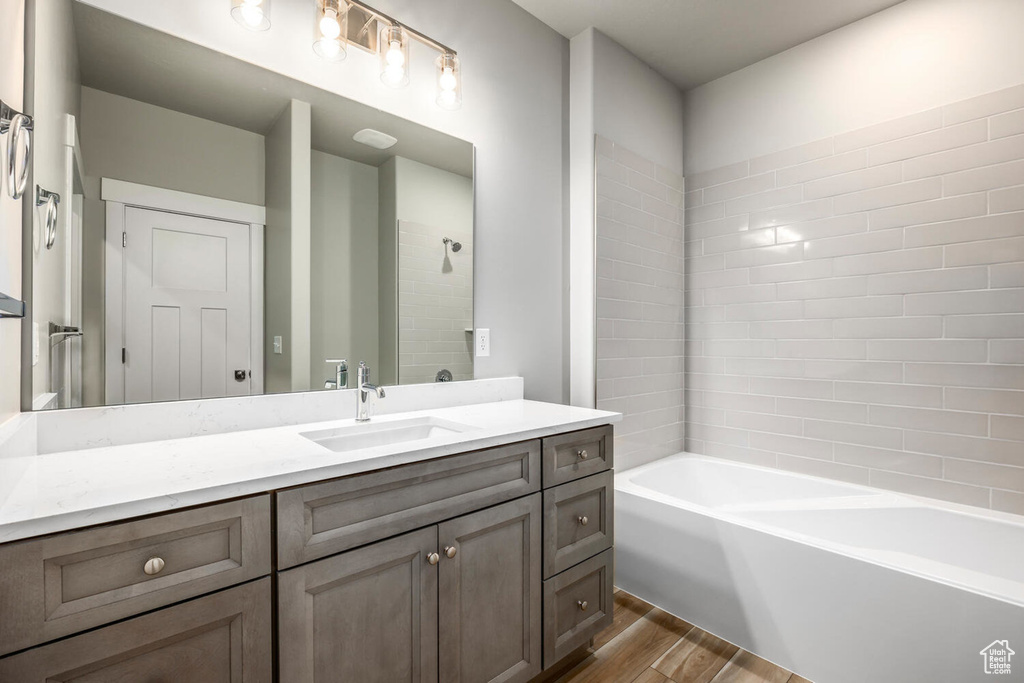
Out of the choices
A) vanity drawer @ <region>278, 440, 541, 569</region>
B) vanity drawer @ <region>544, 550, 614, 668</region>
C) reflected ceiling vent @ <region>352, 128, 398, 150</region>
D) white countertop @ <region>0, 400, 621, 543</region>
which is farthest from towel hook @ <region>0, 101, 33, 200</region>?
vanity drawer @ <region>544, 550, 614, 668</region>

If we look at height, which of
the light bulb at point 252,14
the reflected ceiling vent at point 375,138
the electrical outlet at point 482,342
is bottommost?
the electrical outlet at point 482,342

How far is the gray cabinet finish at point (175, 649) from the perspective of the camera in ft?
2.47

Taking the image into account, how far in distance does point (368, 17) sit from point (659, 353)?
2.09 m

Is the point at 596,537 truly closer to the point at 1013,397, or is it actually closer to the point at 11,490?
the point at 11,490

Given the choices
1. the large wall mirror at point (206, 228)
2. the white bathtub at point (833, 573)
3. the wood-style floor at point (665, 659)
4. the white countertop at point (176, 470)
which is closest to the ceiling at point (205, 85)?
the large wall mirror at point (206, 228)

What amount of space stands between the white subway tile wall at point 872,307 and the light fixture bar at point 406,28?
1.55 metres

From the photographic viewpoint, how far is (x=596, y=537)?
169 cm

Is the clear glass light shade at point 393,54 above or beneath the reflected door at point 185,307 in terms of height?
above

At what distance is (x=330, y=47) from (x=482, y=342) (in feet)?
3.82

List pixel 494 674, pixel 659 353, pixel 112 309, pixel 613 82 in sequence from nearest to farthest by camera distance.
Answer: pixel 112 309 < pixel 494 674 < pixel 613 82 < pixel 659 353

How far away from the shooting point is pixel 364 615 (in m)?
1.10

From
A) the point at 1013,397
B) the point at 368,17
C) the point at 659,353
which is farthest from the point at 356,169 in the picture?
the point at 1013,397

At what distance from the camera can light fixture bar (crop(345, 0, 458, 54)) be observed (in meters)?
1.65

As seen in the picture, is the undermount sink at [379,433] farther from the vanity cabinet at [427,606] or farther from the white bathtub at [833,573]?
the white bathtub at [833,573]
